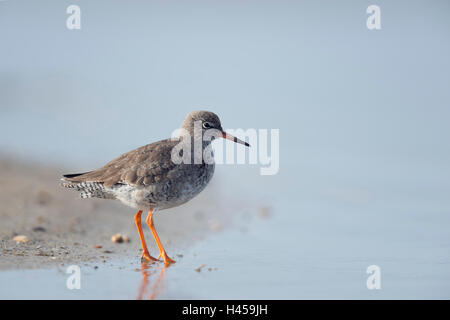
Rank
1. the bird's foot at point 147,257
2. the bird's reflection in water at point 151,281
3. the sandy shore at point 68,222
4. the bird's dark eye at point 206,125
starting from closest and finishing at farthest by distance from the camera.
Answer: the bird's reflection in water at point 151,281 < the sandy shore at point 68,222 < the bird's foot at point 147,257 < the bird's dark eye at point 206,125

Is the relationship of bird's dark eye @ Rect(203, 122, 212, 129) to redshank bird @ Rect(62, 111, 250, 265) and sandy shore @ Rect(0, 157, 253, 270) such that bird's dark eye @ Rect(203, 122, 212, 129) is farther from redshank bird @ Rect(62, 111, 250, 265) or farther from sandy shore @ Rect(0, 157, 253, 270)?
sandy shore @ Rect(0, 157, 253, 270)

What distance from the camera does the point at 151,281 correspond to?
643cm

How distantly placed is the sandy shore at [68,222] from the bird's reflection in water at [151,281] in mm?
633

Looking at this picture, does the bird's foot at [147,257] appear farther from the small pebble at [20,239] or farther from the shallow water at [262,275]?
the small pebble at [20,239]

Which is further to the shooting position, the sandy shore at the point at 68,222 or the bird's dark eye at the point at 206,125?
the bird's dark eye at the point at 206,125

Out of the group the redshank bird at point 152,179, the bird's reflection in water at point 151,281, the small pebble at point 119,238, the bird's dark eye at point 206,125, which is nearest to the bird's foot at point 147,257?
the redshank bird at point 152,179

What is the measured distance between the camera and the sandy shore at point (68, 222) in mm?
7348

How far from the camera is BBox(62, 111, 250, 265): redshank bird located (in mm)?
7598

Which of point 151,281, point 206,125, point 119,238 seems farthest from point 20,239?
point 206,125

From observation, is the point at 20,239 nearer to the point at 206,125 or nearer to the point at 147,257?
the point at 147,257

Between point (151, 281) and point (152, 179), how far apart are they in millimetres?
1648
